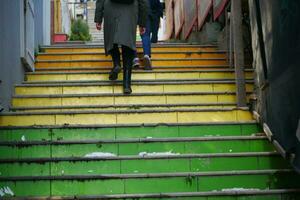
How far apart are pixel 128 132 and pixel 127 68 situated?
141 centimetres

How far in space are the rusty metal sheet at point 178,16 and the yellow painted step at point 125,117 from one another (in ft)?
28.2

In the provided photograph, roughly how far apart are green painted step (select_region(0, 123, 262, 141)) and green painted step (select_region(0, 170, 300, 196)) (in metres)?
0.74

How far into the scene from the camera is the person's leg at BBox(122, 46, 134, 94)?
22.9 feet

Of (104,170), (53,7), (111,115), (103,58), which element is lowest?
(104,170)

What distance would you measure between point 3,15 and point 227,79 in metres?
2.99

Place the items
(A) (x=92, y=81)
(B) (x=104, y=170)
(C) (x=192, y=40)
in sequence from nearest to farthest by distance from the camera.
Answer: (B) (x=104, y=170), (A) (x=92, y=81), (C) (x=192, y=40)

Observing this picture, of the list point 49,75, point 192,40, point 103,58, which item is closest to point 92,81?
point 49,75

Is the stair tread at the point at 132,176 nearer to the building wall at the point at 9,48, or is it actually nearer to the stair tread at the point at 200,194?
the stair tread at the point at 200,194

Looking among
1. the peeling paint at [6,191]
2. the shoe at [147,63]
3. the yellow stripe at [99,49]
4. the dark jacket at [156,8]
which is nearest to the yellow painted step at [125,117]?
the peeling paint at [6,191]

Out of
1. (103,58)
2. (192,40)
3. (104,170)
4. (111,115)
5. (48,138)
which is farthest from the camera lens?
(192,40)

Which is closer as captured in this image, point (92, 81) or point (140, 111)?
point (140, 111)

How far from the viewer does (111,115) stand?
6.21 metres

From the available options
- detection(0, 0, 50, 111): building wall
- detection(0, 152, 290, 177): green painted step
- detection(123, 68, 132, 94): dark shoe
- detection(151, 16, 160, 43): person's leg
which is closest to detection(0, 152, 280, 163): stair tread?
detection(0, 152, 290, 177): green painted step

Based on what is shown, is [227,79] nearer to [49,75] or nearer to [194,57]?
[194,57]
